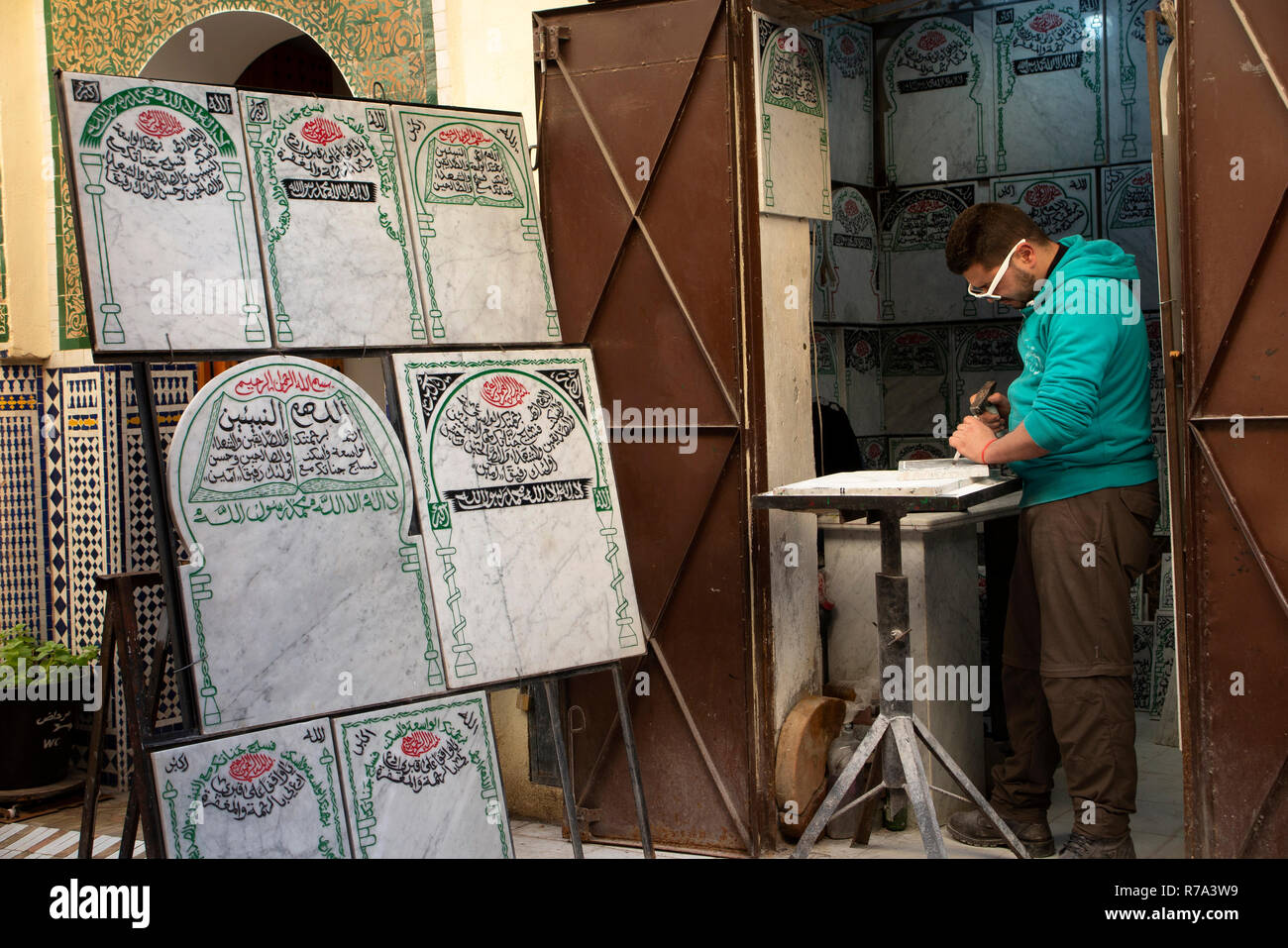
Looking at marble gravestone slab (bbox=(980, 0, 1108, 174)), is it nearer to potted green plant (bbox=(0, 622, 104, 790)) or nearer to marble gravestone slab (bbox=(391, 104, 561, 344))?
marble gravestone slab (bbox=(391, 104, 561, 344))

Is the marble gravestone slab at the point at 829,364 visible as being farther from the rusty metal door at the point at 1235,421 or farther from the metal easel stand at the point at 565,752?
the metal easel stand at the point at 565,752

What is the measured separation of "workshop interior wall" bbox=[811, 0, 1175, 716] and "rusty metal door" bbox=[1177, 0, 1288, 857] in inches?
135

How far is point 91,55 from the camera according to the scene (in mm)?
5527

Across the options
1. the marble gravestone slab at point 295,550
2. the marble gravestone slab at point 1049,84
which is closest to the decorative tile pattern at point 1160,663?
the marble gravestone slab at point 1049,84

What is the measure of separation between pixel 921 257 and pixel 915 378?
0.77 meters

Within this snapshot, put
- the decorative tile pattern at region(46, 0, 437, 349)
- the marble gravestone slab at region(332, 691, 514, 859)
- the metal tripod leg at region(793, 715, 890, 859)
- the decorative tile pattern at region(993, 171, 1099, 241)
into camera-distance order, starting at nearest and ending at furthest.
A: the marble gravestone slab at region(332, 691, 514, 859), the metal tripod leg at region(793, 715, 890, 859), the decorative tile pattern at region(46, 0, 437, 349), the decorative tile pattern at region(993, 171, 1099, 241)

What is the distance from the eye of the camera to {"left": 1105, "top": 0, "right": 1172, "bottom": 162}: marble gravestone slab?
7.04m

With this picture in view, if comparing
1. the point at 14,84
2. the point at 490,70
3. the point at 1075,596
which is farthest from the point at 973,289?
the point at 14,84

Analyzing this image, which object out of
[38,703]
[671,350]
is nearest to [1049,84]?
[671,350]

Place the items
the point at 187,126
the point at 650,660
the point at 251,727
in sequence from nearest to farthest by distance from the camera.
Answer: the point at 251,727 → the point at 187,126 → the point at 650,660

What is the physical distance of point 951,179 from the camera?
773cm

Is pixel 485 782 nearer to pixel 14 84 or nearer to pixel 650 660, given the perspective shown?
pixel 650 660

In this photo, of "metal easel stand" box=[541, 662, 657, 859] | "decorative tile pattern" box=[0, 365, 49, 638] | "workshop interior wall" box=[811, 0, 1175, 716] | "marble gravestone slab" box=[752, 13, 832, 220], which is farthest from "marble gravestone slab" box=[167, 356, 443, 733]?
"workshop interior wall" box=[811, 0, 1175, 716]

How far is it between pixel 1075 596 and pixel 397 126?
2.60 m
